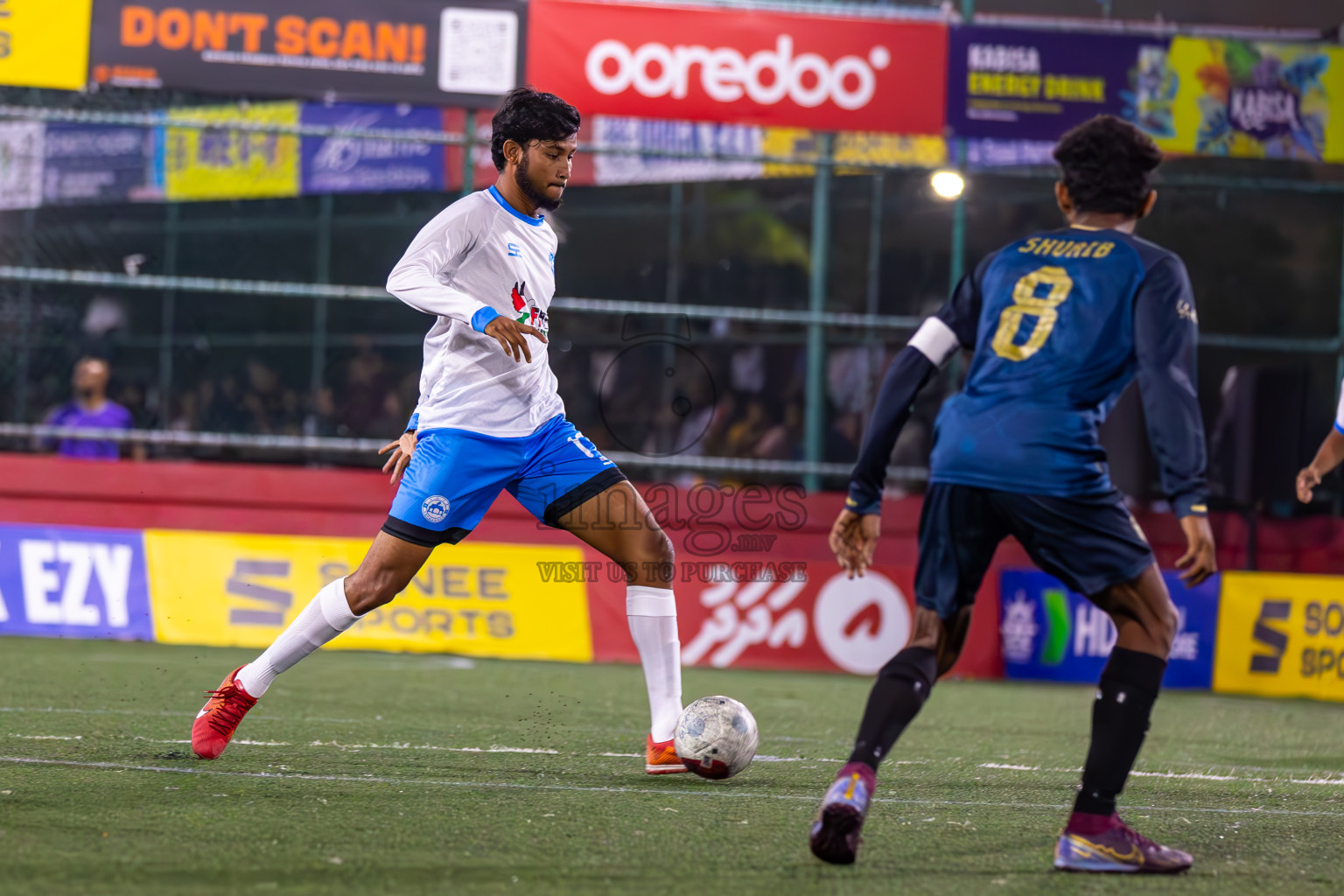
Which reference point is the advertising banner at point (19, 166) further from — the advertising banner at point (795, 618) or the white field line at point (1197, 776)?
the white field line at point (1197, 776)

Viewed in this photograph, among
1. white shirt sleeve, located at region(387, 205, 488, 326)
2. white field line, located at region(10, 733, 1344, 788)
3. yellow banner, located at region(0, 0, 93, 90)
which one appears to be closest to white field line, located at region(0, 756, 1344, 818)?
white field line, located at region(10, 733, 1344, 788)

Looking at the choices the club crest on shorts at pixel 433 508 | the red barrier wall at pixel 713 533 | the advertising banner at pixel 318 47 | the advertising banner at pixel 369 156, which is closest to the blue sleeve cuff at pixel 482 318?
the club crest on shorts at pixel 433 508

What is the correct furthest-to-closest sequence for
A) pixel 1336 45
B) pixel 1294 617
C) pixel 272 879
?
pixel 1336 45
pixel 1294 617
pixel 272 879

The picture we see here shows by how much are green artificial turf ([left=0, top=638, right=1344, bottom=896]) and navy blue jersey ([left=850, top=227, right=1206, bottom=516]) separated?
3.18 feet

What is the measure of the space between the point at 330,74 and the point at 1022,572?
5941 mm

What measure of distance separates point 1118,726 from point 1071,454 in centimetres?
66

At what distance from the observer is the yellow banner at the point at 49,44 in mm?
10539

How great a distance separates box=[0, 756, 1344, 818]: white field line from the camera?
4.62m

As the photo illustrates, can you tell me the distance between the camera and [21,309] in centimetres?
1108

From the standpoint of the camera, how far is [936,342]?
3.81 metres

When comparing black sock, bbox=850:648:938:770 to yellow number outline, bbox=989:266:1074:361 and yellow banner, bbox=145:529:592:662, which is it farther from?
yellow banner, bbox=145:529:592:662

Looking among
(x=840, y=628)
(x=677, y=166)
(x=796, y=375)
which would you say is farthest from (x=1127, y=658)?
(x=677, y=166)

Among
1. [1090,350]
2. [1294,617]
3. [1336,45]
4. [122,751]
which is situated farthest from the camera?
[1336,45]

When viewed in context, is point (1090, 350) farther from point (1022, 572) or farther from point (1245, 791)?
point (1022, 572)
